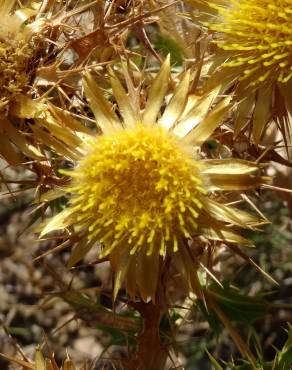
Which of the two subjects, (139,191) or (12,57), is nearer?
(139,191)

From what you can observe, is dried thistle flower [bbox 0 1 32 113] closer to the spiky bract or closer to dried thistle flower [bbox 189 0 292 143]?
the spiky bract

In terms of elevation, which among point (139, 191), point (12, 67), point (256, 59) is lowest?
point (139, 191)

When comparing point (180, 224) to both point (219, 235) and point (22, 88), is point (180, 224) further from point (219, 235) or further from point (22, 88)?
point (22, 88)

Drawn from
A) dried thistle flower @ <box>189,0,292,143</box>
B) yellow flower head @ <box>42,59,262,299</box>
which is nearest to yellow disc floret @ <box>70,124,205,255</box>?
yellow flower head @ <box>42,59,262,299</box>

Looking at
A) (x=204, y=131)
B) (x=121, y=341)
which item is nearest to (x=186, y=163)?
(x=204, y=131)

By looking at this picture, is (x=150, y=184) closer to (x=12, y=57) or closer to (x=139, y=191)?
(x=139, y=191)

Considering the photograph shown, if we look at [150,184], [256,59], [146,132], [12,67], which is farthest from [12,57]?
[256,59]
